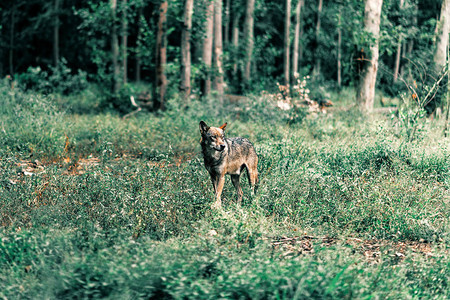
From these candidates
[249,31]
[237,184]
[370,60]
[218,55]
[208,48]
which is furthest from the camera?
[249,31]

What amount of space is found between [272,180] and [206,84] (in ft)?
32.1

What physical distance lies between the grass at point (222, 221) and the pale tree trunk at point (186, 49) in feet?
13.4

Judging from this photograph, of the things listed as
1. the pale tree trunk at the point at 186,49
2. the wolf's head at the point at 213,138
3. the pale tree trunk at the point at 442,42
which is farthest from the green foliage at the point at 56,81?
the wolf's head at the point at 213,138

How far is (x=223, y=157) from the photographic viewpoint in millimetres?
6152

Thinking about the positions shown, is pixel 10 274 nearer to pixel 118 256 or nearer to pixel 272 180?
pixel 118 256

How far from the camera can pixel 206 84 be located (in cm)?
1616

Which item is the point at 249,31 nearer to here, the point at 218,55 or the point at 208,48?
the point at 218,55

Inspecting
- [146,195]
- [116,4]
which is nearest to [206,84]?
[116,4]

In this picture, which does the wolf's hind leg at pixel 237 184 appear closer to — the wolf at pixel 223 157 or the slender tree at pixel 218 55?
the wolf at pixel 223 157

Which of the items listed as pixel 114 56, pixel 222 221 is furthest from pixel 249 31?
pixel 222 221

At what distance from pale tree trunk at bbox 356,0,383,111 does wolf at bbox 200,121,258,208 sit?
24.0 feet

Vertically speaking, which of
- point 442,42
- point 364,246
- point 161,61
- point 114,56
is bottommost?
point 364,246

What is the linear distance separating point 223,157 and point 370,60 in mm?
8127

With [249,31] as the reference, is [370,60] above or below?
below
